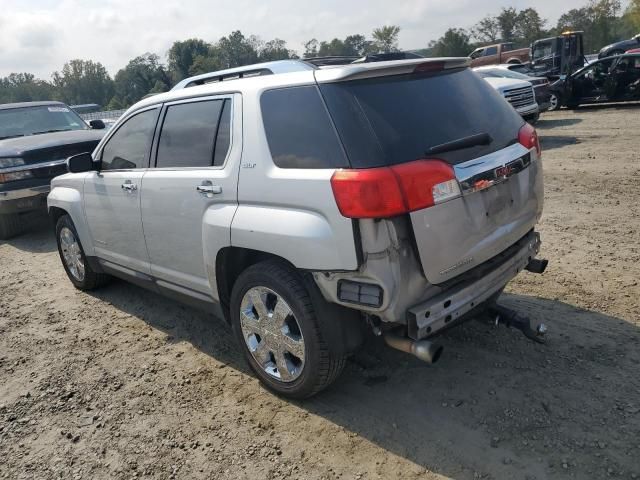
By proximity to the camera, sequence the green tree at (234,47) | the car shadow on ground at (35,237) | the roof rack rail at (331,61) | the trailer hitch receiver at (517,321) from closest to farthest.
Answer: the trailer hitch receiver at (517,321) → the roof rack rail at (331,61) → the car shadow on ground at (35,237) → the green tree at (234,47)

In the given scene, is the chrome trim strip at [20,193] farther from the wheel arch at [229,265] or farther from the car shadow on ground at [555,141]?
the car shadow on ground at [555,141]

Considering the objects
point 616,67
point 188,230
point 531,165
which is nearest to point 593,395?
point 531,165

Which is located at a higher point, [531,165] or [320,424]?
[531,165]

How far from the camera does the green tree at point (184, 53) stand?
82.6m

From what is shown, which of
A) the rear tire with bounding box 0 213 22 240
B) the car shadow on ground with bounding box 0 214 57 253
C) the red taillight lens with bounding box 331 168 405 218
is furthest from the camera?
the rear tire with bounding box 0 213 22 240

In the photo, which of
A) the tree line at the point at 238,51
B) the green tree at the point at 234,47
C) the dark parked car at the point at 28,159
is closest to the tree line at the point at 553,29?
the tree line at the point at 238,51

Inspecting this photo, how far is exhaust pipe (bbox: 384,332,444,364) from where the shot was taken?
2.78 m

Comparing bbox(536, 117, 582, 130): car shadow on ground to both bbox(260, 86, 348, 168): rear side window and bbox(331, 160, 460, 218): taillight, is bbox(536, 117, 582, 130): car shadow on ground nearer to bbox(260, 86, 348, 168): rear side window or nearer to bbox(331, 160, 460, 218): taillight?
bbox(260, 86, 348, 168): rear side window

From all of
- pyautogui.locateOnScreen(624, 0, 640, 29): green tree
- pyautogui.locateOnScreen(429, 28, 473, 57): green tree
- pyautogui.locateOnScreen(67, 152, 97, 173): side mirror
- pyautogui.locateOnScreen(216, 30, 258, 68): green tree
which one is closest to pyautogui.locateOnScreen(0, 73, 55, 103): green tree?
pyautogui.locateOnScreen(216, 30, 258, 68): green tree

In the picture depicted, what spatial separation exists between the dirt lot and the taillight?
130 cm

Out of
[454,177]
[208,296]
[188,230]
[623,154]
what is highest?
[454,177]

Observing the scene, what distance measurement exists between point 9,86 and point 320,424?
307ft

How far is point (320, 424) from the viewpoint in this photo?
3.19 metres

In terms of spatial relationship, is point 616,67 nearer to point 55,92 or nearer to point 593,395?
point 593,395
